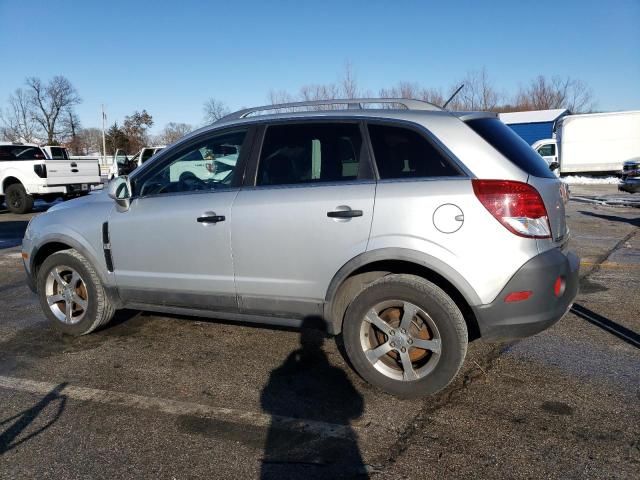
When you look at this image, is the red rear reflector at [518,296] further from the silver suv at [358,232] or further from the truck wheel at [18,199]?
the truck wheel at [18,199]

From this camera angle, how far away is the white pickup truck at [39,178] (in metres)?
14.6

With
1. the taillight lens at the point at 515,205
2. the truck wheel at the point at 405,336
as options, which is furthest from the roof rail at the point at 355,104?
the truck wheel at the point at 405,336

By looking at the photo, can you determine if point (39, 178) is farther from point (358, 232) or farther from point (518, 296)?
point (518, 296)

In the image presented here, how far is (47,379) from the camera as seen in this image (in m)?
3.70

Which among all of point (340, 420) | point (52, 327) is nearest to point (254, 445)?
point (340, 420)

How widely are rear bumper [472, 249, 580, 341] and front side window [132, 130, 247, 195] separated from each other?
2095 millimetres

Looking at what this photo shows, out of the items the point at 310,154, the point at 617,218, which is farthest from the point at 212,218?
the point at 617,218

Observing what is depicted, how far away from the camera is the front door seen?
3.79 meters

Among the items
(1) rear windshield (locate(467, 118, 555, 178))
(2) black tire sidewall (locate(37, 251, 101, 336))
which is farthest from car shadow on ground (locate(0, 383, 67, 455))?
(1) rear windshield (locate(467, 118, 555, 178))

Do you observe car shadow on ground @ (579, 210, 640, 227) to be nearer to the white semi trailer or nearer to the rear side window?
the rear side window

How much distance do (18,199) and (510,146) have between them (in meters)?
15.4

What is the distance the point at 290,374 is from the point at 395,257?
1.21m

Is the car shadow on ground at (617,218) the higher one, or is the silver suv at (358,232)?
the silver suv at (358,232)

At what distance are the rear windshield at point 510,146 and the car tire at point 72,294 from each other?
10.7 feet
